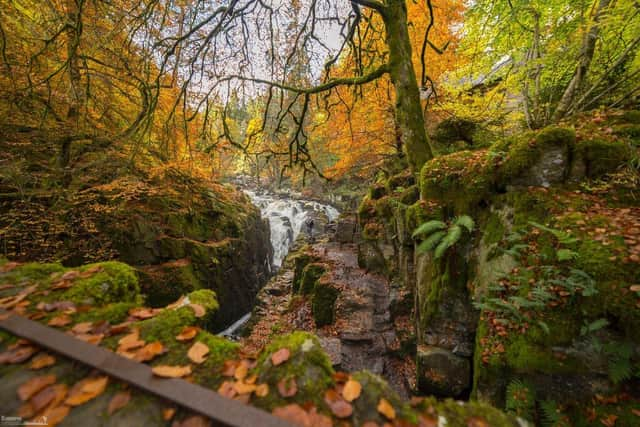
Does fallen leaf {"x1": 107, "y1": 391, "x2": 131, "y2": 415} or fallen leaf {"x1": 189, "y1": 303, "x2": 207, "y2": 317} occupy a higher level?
fallen leaf {"x1": 189, "y1": 303, "x2": 207, "y2": 317}

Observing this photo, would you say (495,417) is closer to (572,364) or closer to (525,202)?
(572,364)

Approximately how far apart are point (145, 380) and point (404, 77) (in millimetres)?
5612

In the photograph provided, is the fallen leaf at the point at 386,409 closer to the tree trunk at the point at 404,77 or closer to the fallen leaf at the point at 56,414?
the fallen leaf at the point at 56,414

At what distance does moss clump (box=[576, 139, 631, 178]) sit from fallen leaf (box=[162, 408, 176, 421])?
5266 millimetres

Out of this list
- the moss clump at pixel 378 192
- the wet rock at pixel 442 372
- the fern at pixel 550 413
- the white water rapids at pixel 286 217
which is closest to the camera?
the fern at pixel 550 413

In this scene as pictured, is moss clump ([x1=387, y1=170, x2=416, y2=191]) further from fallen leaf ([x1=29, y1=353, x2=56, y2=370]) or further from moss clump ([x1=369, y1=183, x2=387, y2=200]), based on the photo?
fallen leaf ([x1=29, y1=353, x2=56, y2=370])

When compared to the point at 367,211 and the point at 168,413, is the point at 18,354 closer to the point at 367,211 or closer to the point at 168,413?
the point at 168,413

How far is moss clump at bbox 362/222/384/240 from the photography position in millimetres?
8391

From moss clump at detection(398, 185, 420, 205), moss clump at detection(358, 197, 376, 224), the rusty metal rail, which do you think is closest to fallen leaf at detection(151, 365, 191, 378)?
the rusty metal rail

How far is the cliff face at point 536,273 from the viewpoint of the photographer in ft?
7.70

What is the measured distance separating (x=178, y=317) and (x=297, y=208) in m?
22.3

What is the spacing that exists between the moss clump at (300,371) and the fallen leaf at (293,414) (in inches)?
1.3

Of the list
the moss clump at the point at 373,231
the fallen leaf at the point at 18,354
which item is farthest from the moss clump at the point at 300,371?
the moss clump at the point at 373,231

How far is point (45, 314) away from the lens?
1641 millimetres
